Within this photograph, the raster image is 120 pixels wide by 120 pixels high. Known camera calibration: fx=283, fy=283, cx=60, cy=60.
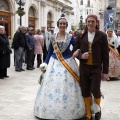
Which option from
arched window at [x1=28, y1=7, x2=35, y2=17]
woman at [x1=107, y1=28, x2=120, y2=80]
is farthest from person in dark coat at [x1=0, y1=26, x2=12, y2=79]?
arched window at [x1=28, y1=7, x2=35, y2=17]

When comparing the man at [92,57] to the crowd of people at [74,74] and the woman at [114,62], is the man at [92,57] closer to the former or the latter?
the crowd of people at [74,74]

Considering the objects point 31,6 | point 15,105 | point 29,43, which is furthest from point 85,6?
point 15,105

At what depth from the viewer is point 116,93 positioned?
6.35 m

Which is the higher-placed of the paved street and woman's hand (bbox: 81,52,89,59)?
woman's hand (bbox: 81,52,89,59)

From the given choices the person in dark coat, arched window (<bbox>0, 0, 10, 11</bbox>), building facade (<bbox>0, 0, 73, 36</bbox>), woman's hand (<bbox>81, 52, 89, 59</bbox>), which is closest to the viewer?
woman's hand (<bbox>81, 52, 89, 59</bbox>)

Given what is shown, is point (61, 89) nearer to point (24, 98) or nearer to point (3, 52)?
point (24, 98)

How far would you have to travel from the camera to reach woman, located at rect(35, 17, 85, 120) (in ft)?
13.4

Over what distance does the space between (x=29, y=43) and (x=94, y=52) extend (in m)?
6.53

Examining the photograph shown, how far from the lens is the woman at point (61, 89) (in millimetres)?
4074

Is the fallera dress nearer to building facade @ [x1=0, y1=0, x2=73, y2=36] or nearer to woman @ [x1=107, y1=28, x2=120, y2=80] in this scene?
woman @ [x1=107, y1=28, x2=120, y2=80]

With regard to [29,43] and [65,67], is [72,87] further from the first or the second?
[29,43]

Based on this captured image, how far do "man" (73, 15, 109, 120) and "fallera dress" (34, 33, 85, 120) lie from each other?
0.58 feet

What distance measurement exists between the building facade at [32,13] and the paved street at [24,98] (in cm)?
1031

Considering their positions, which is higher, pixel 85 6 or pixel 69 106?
pixel 85 6
